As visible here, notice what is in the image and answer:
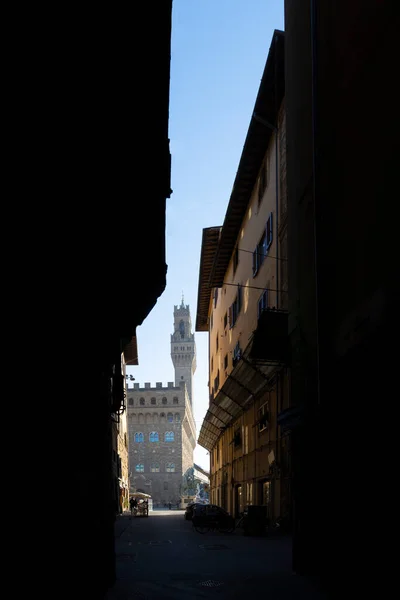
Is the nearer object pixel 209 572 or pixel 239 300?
pixel 209 572

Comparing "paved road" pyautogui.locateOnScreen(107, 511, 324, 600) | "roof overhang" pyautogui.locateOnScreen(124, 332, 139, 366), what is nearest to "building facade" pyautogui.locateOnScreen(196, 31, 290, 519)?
"paved road" pyautogui.locateOnScreen(107, 511, 324, 600)

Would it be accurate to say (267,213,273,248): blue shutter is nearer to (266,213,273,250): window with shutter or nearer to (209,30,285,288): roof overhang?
(266,213,273,250): window with shutter

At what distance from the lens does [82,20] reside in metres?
4.39

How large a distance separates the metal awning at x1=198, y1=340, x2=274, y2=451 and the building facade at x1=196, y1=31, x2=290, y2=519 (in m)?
0.05

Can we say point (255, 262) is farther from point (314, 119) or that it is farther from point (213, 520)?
point (314, 119)

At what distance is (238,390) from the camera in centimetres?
2975

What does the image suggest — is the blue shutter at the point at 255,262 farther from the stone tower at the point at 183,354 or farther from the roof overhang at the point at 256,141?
the stone tower at the point at 183,354

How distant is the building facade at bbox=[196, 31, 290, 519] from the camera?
2138 cm

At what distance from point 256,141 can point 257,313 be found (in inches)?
231

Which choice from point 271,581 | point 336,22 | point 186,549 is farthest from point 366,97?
point 186,549

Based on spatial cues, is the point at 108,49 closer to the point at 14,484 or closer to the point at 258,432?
the point at 14,484

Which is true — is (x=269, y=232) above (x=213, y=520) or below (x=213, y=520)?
above

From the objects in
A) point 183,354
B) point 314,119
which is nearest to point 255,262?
point 314,119

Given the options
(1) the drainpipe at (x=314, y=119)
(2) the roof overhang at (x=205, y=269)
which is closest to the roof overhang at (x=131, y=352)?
(2) the roof overhang at (x=205, y=269)
